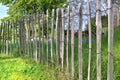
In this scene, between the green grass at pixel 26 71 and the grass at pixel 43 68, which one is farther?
the green grass at pixel 26 71

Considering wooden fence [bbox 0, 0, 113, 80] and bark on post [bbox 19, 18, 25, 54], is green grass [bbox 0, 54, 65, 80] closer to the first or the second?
wooden fence [bbox 0, 0, 113, 80]

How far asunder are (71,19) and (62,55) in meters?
1.03

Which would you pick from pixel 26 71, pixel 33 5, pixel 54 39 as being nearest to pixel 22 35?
pixel 54 39

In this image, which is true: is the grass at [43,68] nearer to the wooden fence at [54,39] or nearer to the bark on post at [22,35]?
the wooden fence at [54,39]

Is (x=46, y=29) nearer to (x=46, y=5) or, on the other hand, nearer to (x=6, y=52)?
(x=6, y=52)

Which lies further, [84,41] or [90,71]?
[84,41]

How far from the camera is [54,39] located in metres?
15.4

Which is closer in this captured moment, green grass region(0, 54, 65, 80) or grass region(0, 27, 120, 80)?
grass region(0, 27, 120, 80)

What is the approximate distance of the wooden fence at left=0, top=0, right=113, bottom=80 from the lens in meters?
9.52

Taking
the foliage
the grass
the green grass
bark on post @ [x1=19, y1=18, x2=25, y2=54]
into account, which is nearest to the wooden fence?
bark on post @ [x1=19, y1=18, x2=25, y2=54]

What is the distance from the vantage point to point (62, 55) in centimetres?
1220

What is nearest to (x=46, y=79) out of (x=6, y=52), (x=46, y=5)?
(x=6, y=52)

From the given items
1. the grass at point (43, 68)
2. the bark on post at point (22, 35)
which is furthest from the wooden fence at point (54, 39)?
the grass at point (43, 68)

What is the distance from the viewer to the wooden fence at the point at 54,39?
9.52 metres
